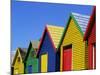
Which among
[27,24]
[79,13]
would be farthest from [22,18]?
[79,13]

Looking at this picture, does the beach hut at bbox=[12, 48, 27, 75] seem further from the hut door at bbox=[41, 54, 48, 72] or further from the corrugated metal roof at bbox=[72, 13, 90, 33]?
the corrugated metal roof at bbox=[72, 13, 90, 33]

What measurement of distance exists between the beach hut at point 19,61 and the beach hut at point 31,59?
0.11 ft

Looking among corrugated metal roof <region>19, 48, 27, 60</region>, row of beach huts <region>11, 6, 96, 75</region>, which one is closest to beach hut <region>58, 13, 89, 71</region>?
row of beach huts <region>11, 6, 96, 75</region>

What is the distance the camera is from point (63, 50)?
7.74 feet

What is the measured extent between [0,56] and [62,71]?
0.55 meters

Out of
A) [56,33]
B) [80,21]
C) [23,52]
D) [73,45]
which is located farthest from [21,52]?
[80,21]

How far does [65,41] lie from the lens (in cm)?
237

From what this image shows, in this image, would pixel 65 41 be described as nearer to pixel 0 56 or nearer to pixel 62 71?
pixel 62 71

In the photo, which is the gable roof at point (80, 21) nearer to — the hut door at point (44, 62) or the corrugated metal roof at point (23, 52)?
the hut door at point (44, 62)

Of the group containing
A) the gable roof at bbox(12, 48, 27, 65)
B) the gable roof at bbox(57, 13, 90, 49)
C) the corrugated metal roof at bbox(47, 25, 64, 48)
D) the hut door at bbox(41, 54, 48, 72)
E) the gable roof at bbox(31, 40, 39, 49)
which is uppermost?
the gable roof at bbox(57, 13, 90, 49)

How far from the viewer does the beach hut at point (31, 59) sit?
2.25m

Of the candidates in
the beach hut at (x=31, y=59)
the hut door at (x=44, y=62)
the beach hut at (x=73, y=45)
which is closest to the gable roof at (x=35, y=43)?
the beach hut at (x=31, y=59)

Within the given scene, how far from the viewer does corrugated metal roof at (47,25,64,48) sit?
7.64 feet
